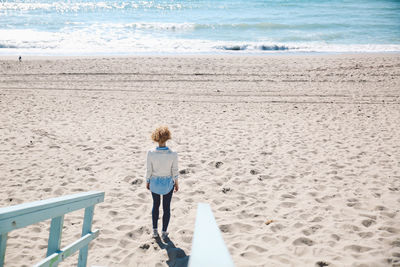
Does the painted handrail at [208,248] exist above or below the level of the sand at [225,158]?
above

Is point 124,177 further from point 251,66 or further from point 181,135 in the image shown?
point 251,66

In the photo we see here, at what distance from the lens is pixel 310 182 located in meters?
5.38

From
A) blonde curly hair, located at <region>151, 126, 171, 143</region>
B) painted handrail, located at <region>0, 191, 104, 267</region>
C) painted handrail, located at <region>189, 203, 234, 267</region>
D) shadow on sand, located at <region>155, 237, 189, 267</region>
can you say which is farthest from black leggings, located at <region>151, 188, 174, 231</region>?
painted handrail, located at <region>189, 203, 234, 267</region>

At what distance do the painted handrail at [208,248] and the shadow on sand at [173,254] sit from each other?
8.45ft

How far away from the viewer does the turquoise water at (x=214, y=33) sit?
21250 millimetres

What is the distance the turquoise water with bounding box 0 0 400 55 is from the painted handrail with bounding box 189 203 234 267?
19629 millimetres

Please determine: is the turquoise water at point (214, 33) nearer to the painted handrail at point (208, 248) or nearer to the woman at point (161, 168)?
the woman at point (161, 168)

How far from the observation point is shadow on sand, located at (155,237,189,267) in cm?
354

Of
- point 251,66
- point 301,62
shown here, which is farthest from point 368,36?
point 251,66

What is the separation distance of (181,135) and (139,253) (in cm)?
410

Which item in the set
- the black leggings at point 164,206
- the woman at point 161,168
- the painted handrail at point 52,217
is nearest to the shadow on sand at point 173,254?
the black leggings at point 164,206

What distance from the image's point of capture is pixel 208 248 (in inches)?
42.4

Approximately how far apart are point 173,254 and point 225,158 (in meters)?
2.93

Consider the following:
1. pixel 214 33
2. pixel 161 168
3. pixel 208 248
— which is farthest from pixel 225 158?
pixel 214 33
